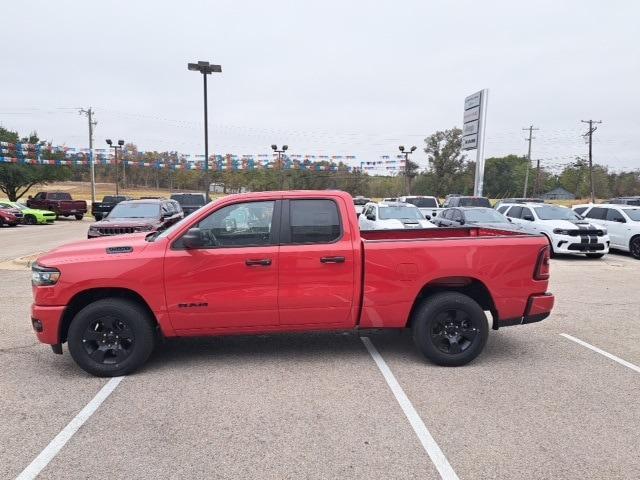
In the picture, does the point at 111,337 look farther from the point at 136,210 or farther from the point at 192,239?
the point at 136,210

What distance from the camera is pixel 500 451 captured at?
3.31 metres

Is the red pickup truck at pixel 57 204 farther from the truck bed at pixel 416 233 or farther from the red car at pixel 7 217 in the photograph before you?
the truck bed at pixel 416 233

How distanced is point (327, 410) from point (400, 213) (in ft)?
43.3

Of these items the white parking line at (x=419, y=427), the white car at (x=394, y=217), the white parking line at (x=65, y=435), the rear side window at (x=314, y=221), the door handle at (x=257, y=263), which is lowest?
the white parking line at (x=65, y=435)

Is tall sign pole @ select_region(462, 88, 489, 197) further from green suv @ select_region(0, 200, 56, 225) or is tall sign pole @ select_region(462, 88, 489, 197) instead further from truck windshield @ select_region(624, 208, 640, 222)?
green suv @ select_region(0, 200, 56, 225)

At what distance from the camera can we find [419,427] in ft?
12.0

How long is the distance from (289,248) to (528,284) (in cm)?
253

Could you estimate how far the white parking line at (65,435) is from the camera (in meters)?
3.10

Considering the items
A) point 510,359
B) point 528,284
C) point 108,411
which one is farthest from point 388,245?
point 108,411

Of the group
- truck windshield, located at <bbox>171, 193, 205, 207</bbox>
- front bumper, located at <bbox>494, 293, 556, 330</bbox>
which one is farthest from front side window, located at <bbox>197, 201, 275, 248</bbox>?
truck windshield, located at <bbox>171, 193, 205, 207</bbox>

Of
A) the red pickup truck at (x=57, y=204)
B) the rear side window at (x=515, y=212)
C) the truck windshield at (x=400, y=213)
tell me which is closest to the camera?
the rear side window at (x=515, y=212)

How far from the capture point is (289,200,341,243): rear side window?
4.84 meters

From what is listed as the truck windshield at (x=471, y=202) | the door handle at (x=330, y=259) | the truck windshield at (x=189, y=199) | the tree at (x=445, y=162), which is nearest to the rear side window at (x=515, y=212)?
the truck windshield at (x=471, y=202)

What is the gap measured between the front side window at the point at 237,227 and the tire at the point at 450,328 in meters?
1.76
